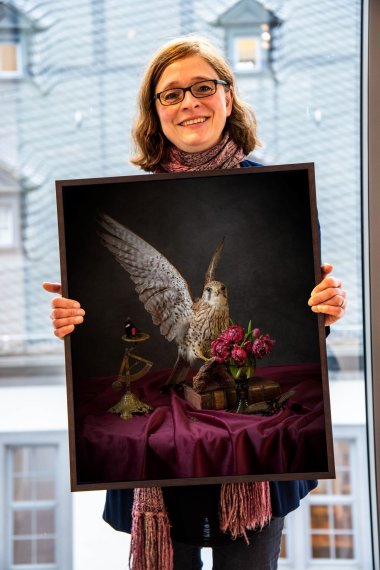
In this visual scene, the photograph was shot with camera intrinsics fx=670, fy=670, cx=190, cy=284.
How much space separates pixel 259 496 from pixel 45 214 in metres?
1.44

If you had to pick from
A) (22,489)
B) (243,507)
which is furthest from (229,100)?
(22,489)

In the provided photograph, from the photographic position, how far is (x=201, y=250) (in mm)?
1420

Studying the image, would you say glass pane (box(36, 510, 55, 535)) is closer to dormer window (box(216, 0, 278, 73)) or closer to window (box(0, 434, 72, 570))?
window (box(0, 434, 72, 570))

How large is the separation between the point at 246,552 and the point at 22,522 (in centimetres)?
134

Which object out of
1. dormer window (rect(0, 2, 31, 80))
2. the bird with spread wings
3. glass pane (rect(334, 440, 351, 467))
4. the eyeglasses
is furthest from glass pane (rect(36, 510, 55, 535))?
the eyeglasses

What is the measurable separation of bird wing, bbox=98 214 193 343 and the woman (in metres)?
0.14

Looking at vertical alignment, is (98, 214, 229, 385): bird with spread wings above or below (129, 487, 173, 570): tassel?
above

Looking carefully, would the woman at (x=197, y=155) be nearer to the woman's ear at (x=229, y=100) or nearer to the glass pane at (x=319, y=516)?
the woman's ear at (x=229, y=100)

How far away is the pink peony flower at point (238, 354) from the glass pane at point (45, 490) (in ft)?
4.70

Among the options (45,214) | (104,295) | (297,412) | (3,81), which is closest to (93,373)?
(104,295)

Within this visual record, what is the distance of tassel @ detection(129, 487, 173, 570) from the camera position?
1452 millimetres

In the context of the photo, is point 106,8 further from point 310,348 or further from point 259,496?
point 259,496

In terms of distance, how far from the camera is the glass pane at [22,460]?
2529 millimetres

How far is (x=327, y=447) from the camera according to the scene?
138 centimetres
